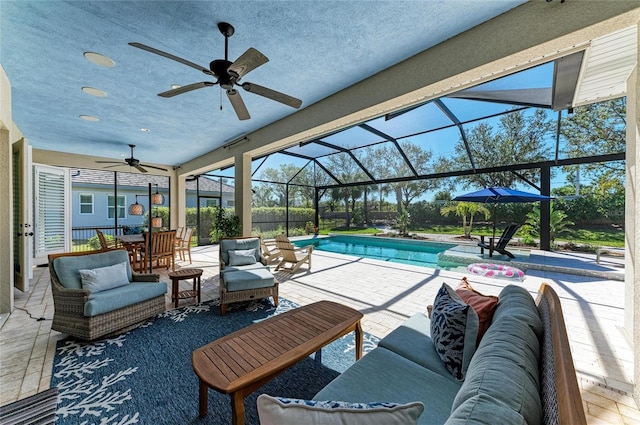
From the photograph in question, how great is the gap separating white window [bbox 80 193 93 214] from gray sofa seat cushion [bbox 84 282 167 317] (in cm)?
880

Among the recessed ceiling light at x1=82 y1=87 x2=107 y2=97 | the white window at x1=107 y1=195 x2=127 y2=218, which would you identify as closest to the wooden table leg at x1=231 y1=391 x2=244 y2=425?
the recessed ceiling light at x1=82 y1=87 x2=107 y2=97

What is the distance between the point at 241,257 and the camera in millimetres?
4148

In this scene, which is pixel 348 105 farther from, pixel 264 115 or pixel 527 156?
pixel 527 156

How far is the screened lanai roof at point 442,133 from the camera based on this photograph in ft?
9.87

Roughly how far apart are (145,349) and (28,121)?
5.39 meters

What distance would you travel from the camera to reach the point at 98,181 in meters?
8.77

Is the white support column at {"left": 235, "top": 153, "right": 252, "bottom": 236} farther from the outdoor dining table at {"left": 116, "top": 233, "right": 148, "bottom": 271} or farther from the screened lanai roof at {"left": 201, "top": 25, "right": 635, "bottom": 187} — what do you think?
the outdoor dining table at {"left": 116, "top": 233, "right": 148, "bottom": 271}

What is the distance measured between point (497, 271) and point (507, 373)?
18.0ft

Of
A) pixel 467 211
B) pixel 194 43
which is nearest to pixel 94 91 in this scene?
pixel 194 43

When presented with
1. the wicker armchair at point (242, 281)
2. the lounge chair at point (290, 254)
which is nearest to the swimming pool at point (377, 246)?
the lounge chair at point (290, 254)

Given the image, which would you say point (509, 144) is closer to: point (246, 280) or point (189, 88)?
point (246, 280)

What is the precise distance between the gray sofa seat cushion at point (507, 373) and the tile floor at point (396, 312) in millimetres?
1338

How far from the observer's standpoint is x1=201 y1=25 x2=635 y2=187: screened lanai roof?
9.87 ft

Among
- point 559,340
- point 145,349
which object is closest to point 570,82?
point 559,340
